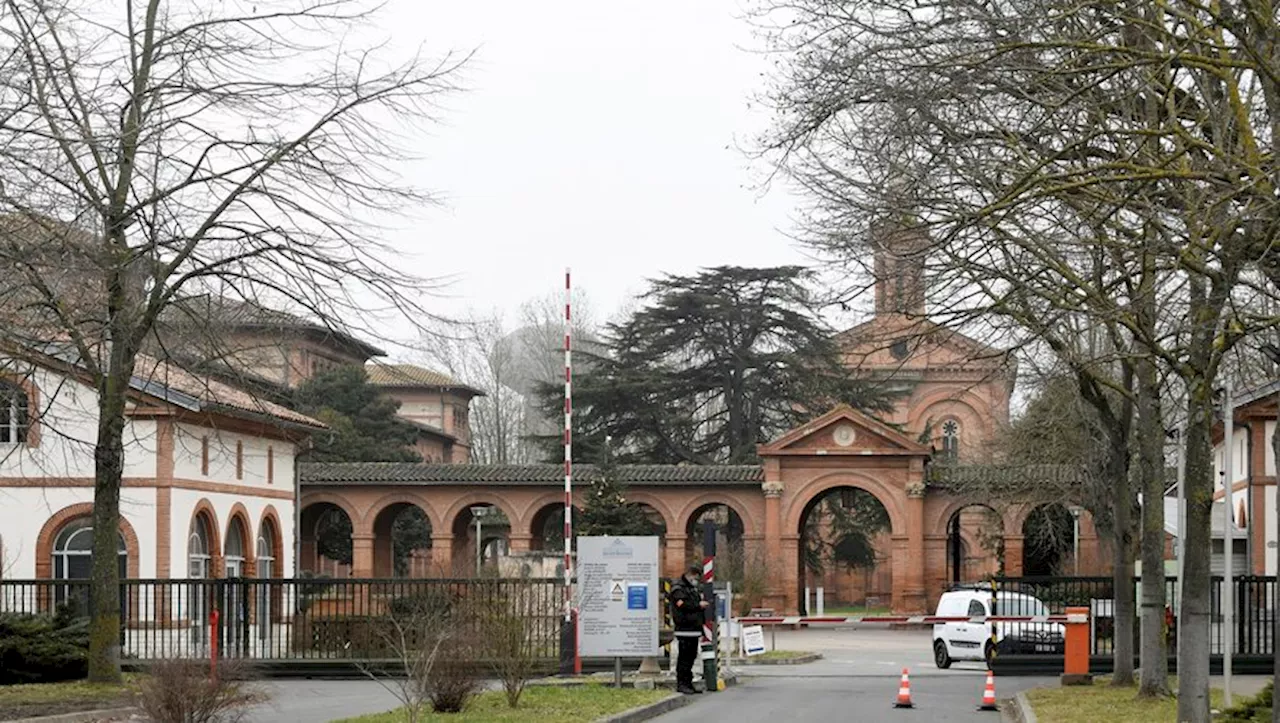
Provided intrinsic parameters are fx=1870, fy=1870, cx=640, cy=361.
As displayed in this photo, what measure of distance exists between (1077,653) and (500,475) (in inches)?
1605

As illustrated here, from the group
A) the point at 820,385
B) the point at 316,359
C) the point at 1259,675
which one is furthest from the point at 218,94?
the point at 316,359

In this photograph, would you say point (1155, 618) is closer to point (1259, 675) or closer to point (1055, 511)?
point (1259, 675)

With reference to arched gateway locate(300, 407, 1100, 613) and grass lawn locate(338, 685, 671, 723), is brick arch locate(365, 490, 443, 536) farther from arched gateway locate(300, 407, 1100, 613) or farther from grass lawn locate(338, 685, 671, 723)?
grass lawn locate(338, 685, 671, 723)

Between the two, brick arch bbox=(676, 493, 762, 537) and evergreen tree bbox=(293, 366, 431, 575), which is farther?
evergreen tree bbox=(293, 366, 431, 575)

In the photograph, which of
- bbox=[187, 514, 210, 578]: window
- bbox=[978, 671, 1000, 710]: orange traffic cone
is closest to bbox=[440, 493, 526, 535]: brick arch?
bbox=[187, 514, 210, 578]: window

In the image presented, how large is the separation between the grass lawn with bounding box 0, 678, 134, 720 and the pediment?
133ft

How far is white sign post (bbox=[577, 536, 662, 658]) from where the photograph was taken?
24469 millimetres

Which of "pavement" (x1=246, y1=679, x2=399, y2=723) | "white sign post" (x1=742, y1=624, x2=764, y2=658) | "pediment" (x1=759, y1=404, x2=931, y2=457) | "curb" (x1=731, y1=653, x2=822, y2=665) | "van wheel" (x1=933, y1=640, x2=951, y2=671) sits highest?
"pediment" (x1=759, y1=404, x2=931, y2=457)

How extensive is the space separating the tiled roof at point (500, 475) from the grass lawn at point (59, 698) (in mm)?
39280

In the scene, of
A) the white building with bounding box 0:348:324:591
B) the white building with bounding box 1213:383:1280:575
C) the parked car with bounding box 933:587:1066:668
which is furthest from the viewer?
the white building with bounding box 1213:383:1280:575

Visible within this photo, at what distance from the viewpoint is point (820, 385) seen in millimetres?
75500

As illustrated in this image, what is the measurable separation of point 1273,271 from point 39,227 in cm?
1145

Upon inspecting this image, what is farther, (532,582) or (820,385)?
(820,385)

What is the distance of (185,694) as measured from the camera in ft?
47.7
